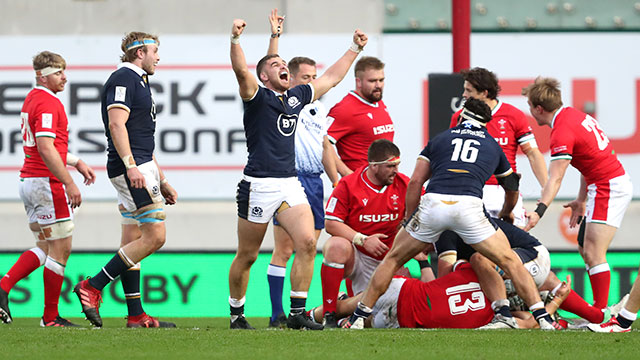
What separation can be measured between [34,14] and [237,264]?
5664 millimetres

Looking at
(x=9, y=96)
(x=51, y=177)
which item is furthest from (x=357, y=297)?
(x=9, y=96)

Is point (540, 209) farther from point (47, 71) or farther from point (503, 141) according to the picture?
point (47, 71)

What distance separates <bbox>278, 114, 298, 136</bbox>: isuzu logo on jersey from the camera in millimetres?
7000

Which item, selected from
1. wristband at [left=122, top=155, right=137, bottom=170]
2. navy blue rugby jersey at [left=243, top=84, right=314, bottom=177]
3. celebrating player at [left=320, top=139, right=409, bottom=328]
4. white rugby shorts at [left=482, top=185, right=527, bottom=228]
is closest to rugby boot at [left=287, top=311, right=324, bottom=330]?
celebrating player at [left=320, top=139, right=409, bottom=328]

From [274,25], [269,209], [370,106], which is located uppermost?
[274,25]

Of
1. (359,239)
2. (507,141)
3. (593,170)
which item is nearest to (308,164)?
(359,239)

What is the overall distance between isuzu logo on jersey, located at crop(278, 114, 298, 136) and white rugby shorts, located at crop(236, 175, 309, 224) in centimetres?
33

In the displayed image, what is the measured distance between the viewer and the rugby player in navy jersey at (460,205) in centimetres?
692

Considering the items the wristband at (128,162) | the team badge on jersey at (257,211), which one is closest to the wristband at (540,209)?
the team badge on jersey at (257,211)

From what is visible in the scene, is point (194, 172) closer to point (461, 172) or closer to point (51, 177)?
point (51, 177)

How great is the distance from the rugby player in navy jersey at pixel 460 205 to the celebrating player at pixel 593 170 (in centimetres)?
127

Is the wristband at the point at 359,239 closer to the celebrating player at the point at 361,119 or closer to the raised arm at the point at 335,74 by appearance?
the celebrating player at the point at 361,119

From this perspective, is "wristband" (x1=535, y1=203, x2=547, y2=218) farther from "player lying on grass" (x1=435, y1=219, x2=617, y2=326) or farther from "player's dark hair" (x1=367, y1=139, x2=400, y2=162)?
"player's dark hair" (x1=367, y1=139, x2=400, y2=162)

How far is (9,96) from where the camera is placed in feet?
37.7
